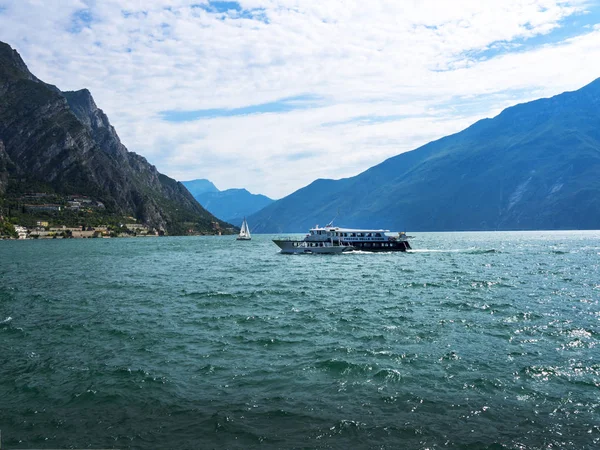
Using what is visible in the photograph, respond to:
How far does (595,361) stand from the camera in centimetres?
2183

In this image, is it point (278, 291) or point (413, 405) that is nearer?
point (413, 405)

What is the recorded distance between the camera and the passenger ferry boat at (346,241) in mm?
119312

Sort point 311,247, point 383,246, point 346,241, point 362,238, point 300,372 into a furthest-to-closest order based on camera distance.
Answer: point 362,238 → point 383,246 → point 346,241 → point 311,247 → point 300,372

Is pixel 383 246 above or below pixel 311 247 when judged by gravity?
below

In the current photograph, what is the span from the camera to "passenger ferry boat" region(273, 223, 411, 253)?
119m

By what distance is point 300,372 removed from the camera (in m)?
19.9

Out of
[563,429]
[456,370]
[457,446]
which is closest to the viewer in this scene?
[457,446]

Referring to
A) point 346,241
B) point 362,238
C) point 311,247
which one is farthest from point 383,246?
point 311,247

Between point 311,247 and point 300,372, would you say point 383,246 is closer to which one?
point 311,247

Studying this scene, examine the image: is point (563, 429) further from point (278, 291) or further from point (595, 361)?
point (278, 291)

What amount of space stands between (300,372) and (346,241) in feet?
342

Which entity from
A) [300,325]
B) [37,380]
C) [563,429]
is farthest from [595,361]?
[37,380]

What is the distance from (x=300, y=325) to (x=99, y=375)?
13.8m

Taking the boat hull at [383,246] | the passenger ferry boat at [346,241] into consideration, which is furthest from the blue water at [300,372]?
the boat hull at [383,246]
